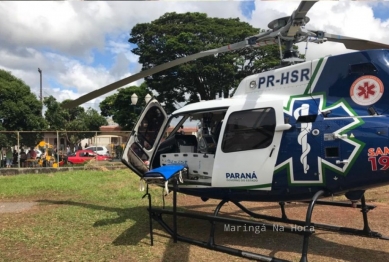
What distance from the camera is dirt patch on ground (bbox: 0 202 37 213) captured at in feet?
31.0

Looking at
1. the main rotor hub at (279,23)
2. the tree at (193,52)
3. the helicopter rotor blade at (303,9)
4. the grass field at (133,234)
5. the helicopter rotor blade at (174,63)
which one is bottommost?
the grass field at (133,234)

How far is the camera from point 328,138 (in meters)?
5.21

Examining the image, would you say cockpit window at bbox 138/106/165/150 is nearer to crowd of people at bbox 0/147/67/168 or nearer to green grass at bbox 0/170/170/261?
green grass at bbox 0/170/170/261

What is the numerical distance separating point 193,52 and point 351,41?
2488cm

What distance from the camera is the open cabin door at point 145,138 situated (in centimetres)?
755

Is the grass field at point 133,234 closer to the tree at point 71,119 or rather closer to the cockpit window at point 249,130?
the cockpit window at point 249,130

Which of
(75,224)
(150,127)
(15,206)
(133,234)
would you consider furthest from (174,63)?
(15,206)

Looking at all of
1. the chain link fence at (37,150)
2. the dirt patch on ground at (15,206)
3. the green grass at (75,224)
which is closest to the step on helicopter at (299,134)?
the green grass at (75,224)

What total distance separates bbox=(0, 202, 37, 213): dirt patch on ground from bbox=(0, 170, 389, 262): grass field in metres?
0.19

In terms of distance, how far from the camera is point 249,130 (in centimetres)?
598

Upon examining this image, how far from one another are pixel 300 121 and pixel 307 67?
924 mm

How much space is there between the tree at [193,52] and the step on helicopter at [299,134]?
23563 millimetres

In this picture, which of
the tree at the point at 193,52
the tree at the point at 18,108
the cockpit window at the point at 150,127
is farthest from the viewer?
the tree at the point at 193,52

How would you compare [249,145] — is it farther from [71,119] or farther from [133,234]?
[71,119]
